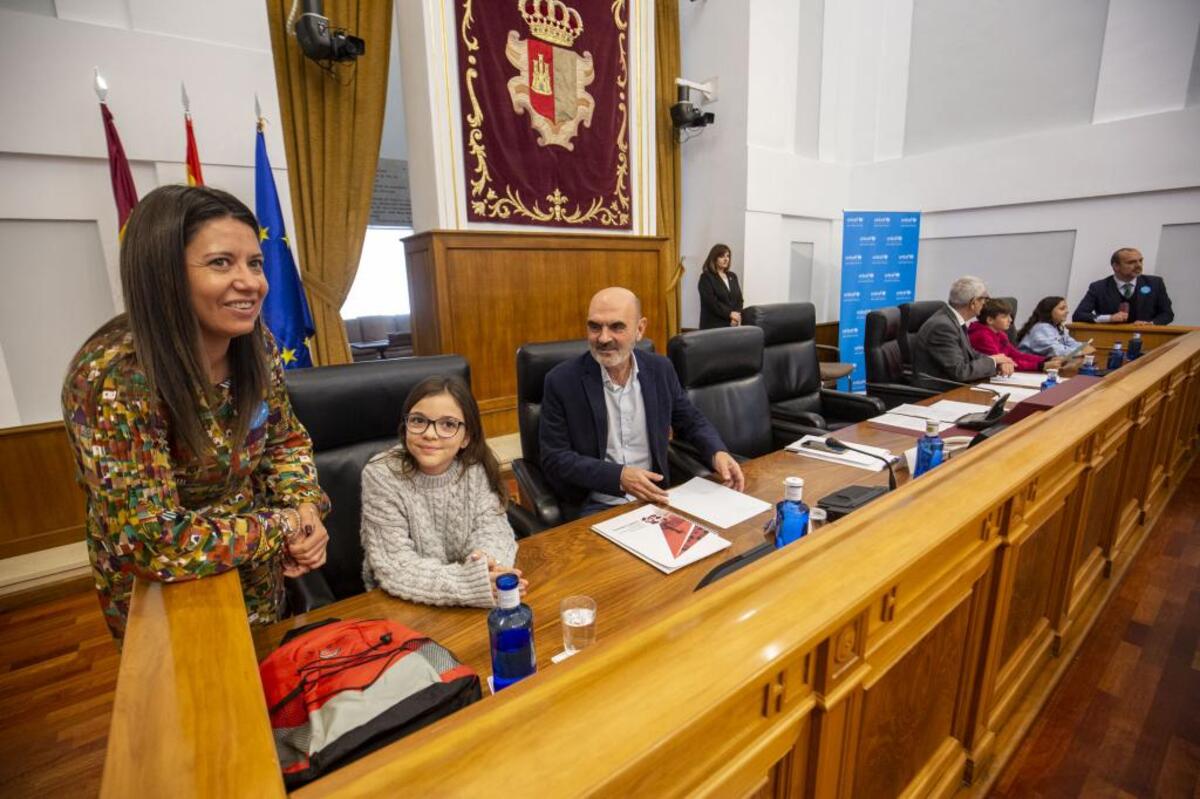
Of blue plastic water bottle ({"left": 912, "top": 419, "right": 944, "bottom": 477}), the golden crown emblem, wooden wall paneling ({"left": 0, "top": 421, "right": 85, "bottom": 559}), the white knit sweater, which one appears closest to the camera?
the white knit sweater

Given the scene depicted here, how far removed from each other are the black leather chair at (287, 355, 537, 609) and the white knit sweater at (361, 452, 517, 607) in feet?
0.90

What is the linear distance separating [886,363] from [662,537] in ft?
8.57

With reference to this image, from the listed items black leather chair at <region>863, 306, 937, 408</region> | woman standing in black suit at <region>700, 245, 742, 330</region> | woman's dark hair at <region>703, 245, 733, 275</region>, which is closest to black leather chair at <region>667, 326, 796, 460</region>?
black leather chair at <region>863, 306, 937, 408</region>

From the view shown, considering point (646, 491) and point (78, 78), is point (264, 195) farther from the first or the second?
point (646, 491)

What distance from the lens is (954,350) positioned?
9.92ft

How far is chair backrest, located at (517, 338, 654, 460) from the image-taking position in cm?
195

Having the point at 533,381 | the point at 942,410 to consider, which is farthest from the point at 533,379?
the point at 942,410

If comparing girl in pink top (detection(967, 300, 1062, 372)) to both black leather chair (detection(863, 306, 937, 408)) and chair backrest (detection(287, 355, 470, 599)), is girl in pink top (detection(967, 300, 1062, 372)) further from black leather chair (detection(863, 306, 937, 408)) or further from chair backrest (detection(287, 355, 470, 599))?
chair backrest (detection(287, 355, 470, 599))

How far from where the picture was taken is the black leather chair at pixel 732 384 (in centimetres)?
228

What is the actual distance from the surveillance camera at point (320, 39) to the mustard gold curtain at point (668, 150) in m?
2.59

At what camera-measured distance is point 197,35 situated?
9.02 ft

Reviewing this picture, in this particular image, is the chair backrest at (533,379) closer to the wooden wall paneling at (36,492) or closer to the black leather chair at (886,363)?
the black leather chair at (886,363)

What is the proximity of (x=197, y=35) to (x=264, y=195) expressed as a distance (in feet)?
2.66

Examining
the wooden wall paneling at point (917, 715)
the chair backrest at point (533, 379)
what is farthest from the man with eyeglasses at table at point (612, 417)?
the wooden wall paneling at point (917, 715)
